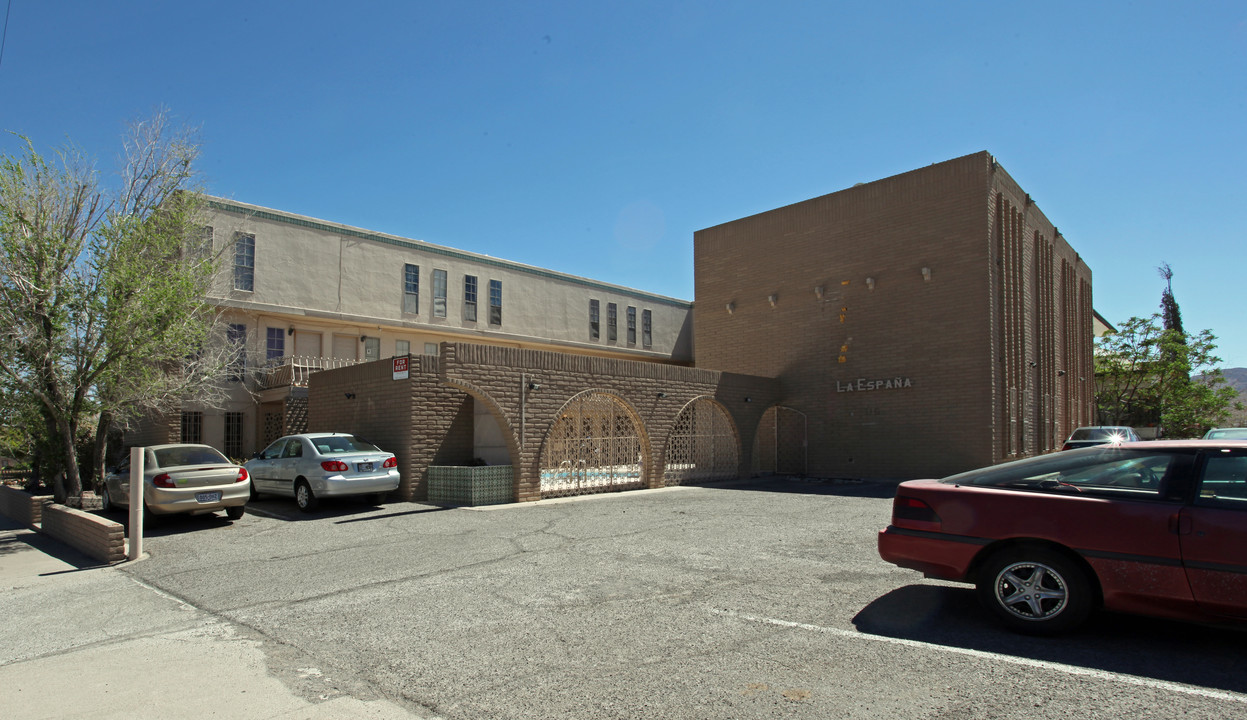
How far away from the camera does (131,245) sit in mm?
12047

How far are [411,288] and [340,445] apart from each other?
1463 cm

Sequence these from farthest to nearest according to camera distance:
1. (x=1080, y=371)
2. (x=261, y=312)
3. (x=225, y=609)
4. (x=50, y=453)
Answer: (x=1080, y=371)
(x=261, y=312)
(x=50, y=453)
(x=225, y=609)

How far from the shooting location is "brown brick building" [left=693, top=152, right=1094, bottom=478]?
19.6 meters

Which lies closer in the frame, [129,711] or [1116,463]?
[129,711]

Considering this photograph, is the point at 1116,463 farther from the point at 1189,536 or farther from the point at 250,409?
the point at 250,409

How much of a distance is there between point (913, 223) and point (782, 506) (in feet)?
37.0

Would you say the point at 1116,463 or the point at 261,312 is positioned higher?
the point at 261,312

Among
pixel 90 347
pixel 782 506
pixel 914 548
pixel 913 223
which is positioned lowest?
pixel 782 506

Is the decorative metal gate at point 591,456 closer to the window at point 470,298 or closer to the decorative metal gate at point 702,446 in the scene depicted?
the decorative metal gate at point 702,446

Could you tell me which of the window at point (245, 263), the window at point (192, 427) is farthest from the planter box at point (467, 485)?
the window at point (245, 263)

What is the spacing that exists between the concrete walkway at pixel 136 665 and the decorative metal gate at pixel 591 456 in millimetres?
9139

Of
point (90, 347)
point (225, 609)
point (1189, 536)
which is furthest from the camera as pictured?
point (90, 347)

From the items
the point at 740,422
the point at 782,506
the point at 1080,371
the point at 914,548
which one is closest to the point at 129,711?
the point at 914,548

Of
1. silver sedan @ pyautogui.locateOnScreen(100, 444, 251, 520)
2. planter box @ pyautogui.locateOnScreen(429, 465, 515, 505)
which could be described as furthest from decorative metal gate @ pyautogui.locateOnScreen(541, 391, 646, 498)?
silver sedan @ pyautogui.locateOnScreen(100, 444, 251, 520)
